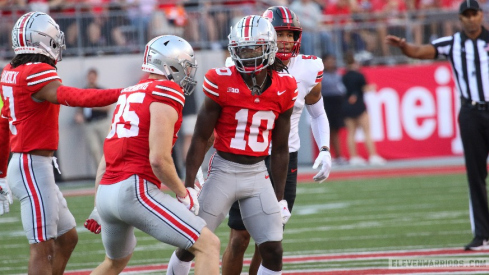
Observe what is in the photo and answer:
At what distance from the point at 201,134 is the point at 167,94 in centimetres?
55

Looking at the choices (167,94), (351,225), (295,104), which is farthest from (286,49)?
(351,225)

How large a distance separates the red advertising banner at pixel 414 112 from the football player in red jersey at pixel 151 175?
1075cm

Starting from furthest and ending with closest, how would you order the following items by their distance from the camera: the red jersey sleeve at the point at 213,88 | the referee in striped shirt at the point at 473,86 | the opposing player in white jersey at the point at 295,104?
the referee in striped shirt at the point at 473,86 < the opposing player in white jersey at the point at 295,104 < the red jersey sleeve at the point at 213,88

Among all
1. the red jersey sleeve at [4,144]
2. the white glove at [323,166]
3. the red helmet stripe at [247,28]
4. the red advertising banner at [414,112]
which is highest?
the red helmet stripe at [247,28]

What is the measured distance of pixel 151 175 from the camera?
14.5 ft

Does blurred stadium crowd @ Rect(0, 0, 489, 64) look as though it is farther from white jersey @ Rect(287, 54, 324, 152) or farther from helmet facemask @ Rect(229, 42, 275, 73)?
helmet facemask @ Rect(229, 42, 275, 73)

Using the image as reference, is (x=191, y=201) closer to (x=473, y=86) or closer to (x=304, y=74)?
(x=304, y=74)

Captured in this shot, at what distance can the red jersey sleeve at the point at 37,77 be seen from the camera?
4949 mm

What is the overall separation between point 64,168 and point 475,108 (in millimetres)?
8713

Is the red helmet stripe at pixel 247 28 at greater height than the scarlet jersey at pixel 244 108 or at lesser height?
greater

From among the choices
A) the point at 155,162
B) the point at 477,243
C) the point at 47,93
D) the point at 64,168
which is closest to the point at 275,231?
the point at 155,162

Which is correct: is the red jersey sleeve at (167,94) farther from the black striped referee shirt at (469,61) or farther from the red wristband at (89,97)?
the black striped referee shirt at (469,61)

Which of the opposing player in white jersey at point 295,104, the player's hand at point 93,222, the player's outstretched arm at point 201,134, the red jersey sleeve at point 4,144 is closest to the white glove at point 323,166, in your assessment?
the opposing player in white jersey at point 295,104

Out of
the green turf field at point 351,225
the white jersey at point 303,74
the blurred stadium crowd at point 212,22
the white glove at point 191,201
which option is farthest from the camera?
the blurred stadium crowd at point 212,22
